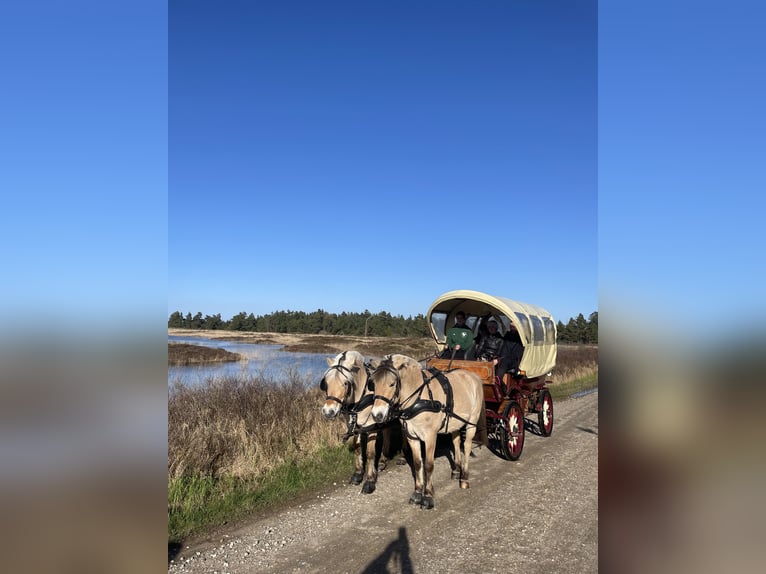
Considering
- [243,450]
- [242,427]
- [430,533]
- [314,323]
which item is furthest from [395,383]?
[314,323]

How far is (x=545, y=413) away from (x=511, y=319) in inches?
122

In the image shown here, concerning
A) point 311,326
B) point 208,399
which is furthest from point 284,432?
point 311,326

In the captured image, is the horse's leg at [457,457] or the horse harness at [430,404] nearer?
the horse harness at [430,404]

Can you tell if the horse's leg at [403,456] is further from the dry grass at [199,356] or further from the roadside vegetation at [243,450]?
the dry grass at [199,356]

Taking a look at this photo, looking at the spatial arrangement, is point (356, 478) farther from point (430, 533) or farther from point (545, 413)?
point (545, 413)

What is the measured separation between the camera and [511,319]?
27.3 feet

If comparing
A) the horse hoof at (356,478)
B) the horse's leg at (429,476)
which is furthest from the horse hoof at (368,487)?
the horse's leg at (429,476)

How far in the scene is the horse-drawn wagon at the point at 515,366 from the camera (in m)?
7.86

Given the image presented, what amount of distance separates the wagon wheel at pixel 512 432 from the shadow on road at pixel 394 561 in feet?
10.9

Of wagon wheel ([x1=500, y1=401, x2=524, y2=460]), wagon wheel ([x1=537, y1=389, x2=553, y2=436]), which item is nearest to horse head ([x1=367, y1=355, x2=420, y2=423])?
wagon wheel ([x1=500, y1=401, x2=524, y2=460])

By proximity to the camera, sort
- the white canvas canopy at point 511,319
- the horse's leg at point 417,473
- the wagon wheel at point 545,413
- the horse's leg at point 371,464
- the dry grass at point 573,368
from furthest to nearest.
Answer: the dry grass at point 573,368
the wagon wheel at point 545,413
the white canvas canopy at point 511,319
the horse's leg at point 371,464
the horse's leg at point 417,473

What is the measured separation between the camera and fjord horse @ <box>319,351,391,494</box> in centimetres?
566
